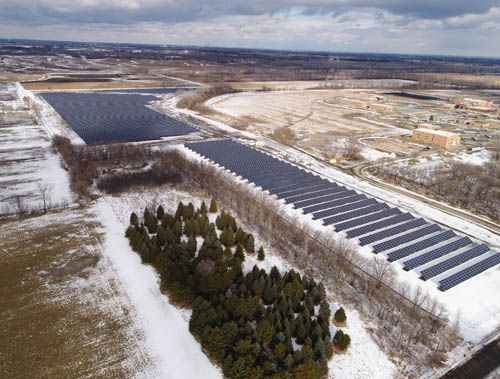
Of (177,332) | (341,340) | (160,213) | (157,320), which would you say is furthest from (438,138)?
(157,320)

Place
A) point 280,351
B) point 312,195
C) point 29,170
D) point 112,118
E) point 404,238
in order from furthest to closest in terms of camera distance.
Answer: point 112,118 < point 29,170 < point 312,195 < point 404,238 < point 280,351

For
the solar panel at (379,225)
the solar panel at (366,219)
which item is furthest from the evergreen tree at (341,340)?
the solar panel at (366,219)

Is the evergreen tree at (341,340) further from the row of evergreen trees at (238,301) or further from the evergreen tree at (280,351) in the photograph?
the evergreen tree at (280,351)

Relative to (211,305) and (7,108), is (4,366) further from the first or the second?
(7,108)

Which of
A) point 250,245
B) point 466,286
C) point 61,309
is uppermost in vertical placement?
point 250,245

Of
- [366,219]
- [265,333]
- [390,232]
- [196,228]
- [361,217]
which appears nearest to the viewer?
[265,333]

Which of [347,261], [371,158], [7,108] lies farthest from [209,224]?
[7,108]

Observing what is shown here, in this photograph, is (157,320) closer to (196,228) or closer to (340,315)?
(196,228)
